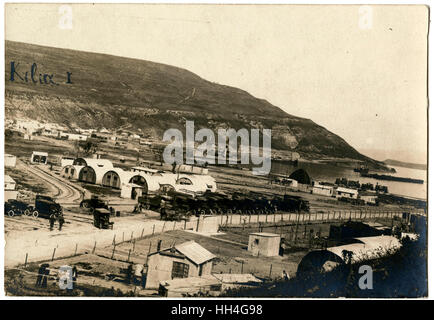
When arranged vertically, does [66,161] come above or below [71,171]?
above

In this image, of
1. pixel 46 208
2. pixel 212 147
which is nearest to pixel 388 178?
pixel 212 147

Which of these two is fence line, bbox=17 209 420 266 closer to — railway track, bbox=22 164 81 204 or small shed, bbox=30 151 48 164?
railway track, bbox=22 164 81 204

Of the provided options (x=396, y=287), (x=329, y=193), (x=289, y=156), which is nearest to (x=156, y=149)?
(x=289, y=156)

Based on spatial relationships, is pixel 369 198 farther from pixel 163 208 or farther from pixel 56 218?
pixel 56 218

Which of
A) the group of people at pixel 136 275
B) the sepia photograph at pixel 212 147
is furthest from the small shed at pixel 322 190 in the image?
the group of people at pixel 136 275

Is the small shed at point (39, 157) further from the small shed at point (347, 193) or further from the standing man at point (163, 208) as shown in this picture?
the small shed at point (347, 193)

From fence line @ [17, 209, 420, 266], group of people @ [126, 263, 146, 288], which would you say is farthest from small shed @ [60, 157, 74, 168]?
group of people @ [126, 263, 146, 288]
